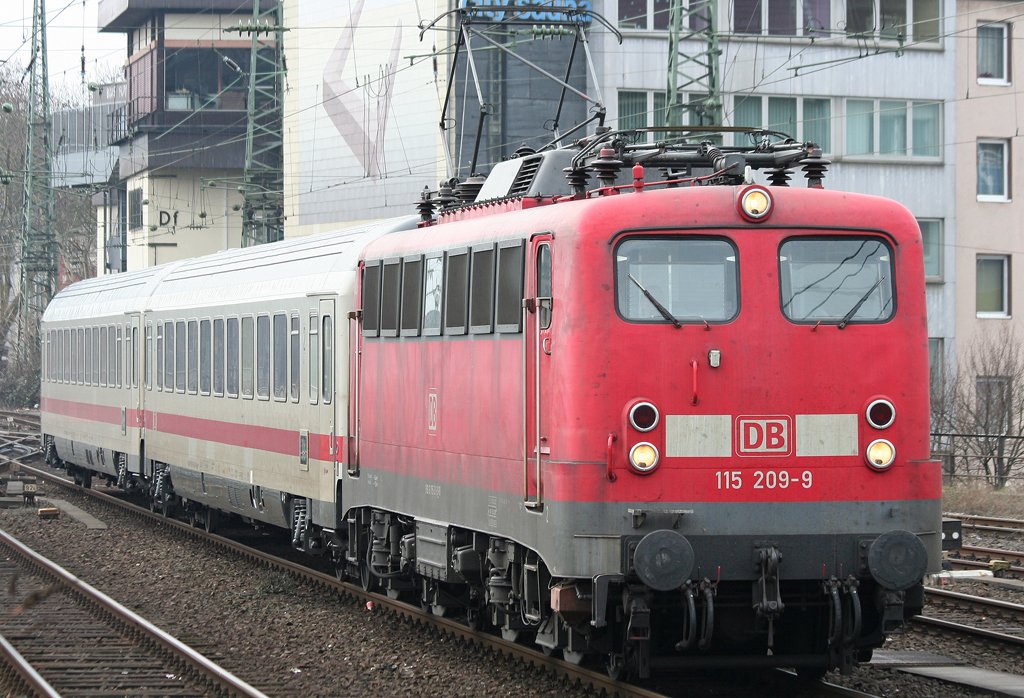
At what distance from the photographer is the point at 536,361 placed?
10266mm

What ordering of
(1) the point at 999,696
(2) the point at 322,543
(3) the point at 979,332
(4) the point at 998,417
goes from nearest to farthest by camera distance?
(1) the point at 999,696 → (2) the point at 322,543 → (4) the point at 998,417 → (3) the point at 979,332

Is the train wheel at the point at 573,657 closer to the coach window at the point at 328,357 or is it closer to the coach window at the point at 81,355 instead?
the coach window at the point at 328,357

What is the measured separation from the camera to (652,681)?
1095cm

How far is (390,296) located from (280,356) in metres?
4.30

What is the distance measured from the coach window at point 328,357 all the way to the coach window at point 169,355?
7.08 metres

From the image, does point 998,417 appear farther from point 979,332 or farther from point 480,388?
point 480,388

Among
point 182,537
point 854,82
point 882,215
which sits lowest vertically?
point 182,537

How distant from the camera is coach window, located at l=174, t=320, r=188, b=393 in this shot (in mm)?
21609

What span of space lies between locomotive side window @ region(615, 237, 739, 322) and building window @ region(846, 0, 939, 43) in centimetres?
3216

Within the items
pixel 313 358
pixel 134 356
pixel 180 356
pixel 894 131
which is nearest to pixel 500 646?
pixel 313 358

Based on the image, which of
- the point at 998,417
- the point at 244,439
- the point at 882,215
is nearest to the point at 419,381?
the point at 882,215

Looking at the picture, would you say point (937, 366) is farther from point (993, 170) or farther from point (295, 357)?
point (295, 357)

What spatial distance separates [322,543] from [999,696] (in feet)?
26.1

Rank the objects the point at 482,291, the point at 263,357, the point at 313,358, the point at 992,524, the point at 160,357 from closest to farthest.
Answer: the point at 482,291 → the point at 313,358 → the point at 263,357 → the point at 992,524 → the point at 160,357
